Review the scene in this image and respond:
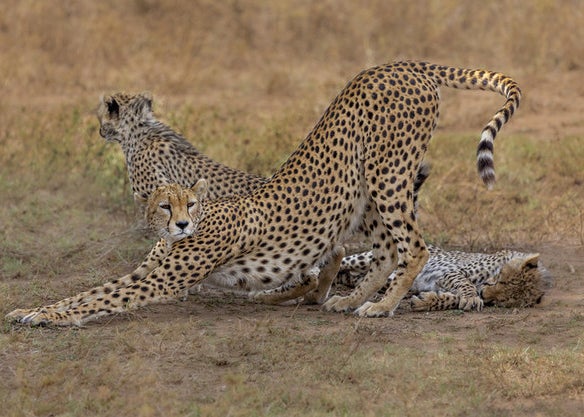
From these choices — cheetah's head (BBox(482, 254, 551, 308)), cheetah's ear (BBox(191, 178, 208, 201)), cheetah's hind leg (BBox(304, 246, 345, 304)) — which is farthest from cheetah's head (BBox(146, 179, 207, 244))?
cheetah's head (BBox(482, 254, 551, 308))

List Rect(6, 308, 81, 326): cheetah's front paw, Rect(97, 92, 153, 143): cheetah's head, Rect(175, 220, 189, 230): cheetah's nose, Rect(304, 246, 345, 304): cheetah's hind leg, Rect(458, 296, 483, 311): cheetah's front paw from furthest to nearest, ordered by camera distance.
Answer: Rect(97, 92, 153, 143): cheetah's head → Rect(304, 246, 345, 304): cheetah's hind leg → Rect(458, 296, 483, 311): cheetah's front paw → Rect(175, 220, 189, 230): cheetah's nose → Rect(6, 308, 81, 326): cheetah's front paw

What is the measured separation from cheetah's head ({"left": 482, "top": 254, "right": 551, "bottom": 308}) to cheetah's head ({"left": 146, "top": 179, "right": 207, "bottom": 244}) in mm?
1906

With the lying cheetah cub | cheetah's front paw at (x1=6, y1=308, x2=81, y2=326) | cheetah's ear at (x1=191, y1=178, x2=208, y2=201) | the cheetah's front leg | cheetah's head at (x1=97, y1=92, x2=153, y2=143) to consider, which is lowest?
cheetah's front paw at (x1=6, y1=308, x2=81, y2=326)

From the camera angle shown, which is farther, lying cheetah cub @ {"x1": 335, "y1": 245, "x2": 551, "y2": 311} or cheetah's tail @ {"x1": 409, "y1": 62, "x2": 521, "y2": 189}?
lying cheetah cub @ {"x1": 335, "y1": 245, "x2": 551, "y2": 311}

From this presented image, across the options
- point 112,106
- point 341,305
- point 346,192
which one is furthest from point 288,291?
point 112,106

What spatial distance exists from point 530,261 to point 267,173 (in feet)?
11.9

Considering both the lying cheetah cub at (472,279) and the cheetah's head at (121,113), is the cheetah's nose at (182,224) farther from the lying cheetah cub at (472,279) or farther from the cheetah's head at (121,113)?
the cheetah's head at (121,113)

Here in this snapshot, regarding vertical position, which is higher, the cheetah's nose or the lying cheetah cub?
the cheetah's nose

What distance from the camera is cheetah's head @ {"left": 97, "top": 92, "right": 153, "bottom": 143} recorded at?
846 centimetres

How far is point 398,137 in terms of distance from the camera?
22.9ft

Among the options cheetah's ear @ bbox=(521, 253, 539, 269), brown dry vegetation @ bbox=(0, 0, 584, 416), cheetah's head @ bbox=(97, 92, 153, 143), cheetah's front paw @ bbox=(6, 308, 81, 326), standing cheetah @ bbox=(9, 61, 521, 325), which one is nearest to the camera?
brown dry vegetation @ bbox=(0, 0, 584, 416)

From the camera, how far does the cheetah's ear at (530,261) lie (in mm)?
7172

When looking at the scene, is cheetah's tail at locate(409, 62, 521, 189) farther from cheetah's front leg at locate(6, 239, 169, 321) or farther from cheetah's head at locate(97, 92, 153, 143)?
cheetah's head at locate(97, 92, 153, 143)

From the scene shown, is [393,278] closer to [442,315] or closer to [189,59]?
[442,315]
